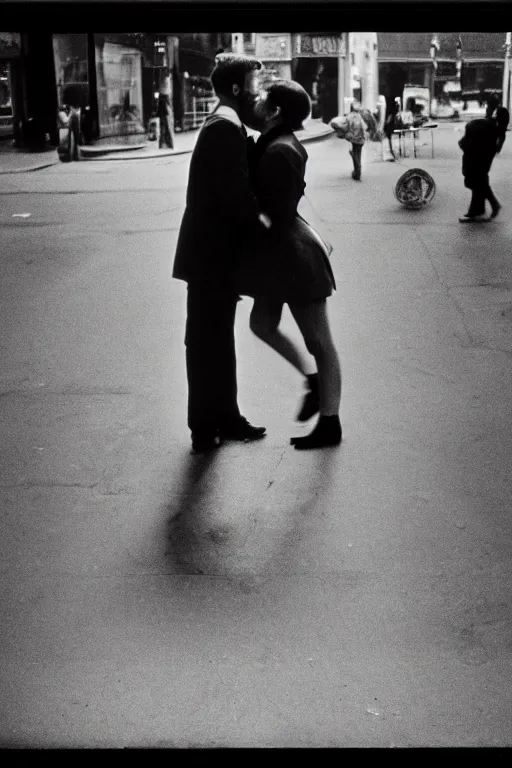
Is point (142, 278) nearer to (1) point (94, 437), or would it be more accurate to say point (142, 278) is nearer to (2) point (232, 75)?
(1) point (94, 437)

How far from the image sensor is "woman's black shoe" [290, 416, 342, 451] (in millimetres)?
4605

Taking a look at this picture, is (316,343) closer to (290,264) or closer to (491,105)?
(290,264)

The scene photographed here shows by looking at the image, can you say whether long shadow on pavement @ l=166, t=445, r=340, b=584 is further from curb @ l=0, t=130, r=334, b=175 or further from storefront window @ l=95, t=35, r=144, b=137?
storefront window @ l=95, t=35, r=144, b=137

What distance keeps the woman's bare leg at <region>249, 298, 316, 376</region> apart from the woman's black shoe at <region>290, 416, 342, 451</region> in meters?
0.26

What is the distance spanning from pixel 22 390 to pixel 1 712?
9.67ft

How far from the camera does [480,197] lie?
32.2 feet

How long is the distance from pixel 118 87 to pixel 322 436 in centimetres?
176

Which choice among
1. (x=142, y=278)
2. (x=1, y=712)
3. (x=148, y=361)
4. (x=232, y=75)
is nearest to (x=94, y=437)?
(x=148, y=361)

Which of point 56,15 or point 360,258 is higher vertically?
point 56,15

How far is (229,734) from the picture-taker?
270cm

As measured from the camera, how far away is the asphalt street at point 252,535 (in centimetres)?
281

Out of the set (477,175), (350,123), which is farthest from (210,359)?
(477,175)

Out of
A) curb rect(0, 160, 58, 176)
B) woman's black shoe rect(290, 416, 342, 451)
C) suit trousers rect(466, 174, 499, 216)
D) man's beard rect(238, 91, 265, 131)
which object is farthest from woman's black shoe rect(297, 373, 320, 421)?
suit trousers rect(466, 174, 499, 216)

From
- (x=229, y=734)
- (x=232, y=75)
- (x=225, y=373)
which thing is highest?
(x=232, y=75)
